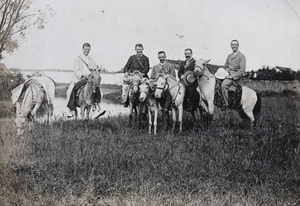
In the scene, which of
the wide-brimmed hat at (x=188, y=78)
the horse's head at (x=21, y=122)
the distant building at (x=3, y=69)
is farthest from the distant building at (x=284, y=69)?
the distant building at (x=3, y=69)

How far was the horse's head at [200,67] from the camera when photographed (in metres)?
4.90

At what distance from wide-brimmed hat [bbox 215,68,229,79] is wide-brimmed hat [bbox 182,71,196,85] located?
381 mm

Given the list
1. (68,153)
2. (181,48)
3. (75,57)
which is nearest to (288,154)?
(181,48)

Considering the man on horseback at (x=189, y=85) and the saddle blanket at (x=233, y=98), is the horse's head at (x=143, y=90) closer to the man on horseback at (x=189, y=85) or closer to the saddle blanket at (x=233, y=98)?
the man on horseback at (x=189, y=85)

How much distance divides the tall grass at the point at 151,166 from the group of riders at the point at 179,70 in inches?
33.5

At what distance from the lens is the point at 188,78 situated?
5371 mm

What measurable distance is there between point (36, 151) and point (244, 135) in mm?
2755

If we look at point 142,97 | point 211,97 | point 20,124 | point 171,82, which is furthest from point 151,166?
point 211,97

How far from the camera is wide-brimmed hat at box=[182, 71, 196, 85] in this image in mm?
5302

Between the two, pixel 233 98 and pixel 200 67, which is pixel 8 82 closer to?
pixel 200 67

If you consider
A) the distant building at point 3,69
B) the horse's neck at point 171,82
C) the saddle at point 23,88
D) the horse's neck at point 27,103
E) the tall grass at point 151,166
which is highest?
the distant building at point 3,69

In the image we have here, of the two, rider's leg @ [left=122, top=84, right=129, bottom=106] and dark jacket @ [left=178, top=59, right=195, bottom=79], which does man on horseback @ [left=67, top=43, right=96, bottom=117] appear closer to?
rider's leg @ [left=122, top=84, right=129, bottom=106]

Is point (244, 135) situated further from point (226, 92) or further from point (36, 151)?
point (36, 151)

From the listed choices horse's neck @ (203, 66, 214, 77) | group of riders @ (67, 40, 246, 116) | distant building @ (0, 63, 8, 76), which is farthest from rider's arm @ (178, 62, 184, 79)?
distant building @ (0, 63, 8, 76)
